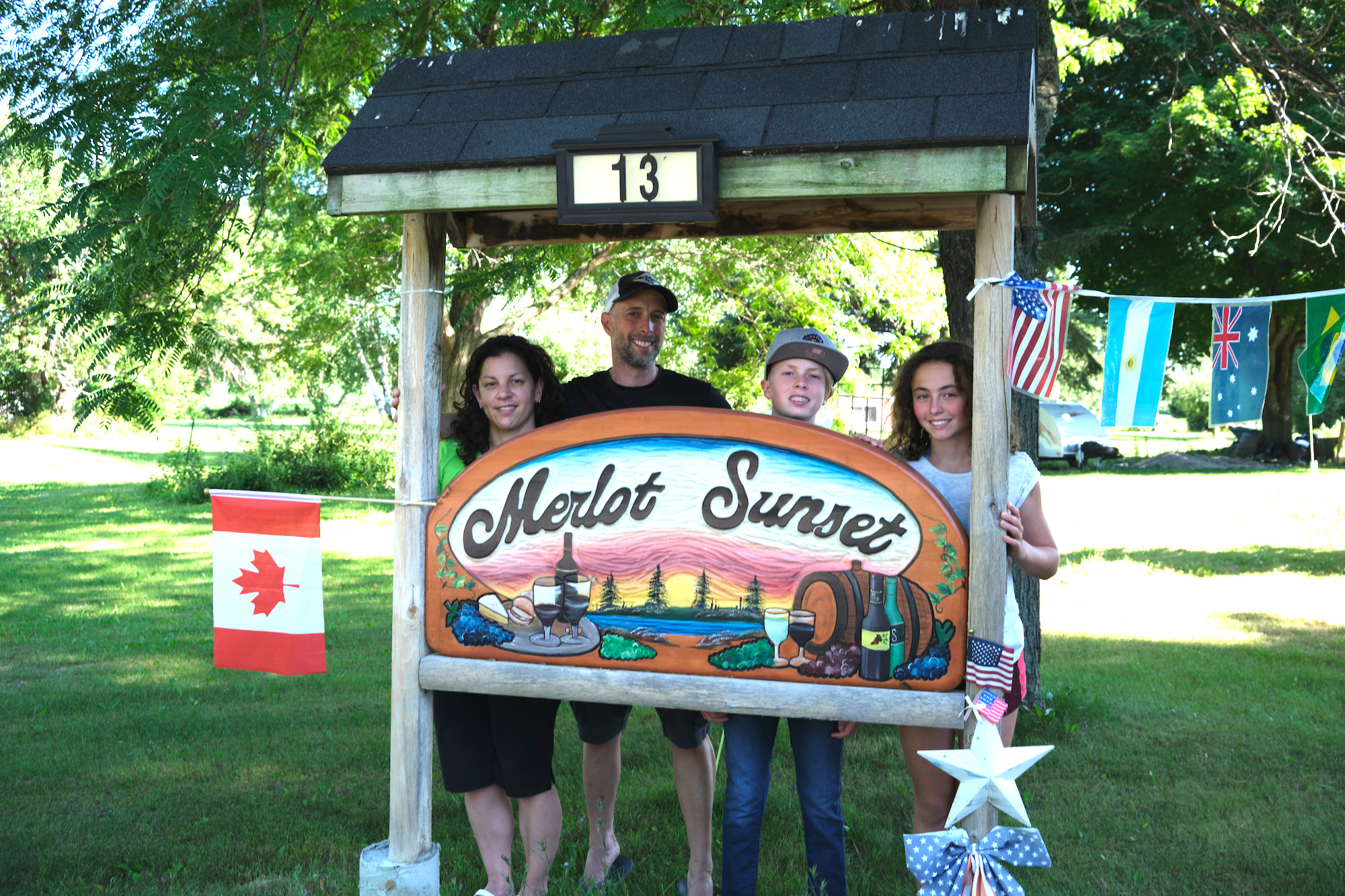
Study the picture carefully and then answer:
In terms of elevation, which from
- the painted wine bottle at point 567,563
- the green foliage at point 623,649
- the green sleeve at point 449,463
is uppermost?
the green sleeve at point 449,463

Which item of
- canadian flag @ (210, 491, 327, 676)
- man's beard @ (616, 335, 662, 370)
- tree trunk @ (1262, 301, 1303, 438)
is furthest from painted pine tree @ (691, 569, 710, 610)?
tree trunk @ (1262, 301, 1303, 438)

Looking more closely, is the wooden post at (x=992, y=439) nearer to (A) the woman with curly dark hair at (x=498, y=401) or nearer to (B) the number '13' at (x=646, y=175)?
(B) the number '13' at (x=646, y=175)

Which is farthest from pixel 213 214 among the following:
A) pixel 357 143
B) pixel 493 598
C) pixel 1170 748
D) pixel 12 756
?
pixel 1170 748

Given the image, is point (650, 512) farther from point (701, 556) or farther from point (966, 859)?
point (966, 859)

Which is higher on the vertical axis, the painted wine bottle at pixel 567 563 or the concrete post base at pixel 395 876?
the painted wine bottle at pixel 567 563

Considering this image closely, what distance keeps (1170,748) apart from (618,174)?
13.8 feet

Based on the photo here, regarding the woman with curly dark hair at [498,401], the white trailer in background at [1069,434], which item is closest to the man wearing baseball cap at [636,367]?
the woman with curly dark hair at [498,401]

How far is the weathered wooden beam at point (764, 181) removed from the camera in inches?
107

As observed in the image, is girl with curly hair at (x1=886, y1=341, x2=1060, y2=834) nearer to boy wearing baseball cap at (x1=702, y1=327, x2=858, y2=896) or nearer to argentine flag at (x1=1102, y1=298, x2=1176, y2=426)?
boy wearing baseball cap at (x1=702, y1=327, x2=858, y2=896)

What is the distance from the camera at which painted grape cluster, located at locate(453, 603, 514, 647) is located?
3262 mm

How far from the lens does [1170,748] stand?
16.6 ft

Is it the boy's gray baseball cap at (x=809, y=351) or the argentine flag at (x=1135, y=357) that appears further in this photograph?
the boy's gray baseball cap at (x=809, y=351)

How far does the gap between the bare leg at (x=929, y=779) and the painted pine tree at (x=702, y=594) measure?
800 mm

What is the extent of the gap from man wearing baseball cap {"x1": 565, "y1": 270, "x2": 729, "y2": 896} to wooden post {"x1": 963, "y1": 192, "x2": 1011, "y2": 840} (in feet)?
3.82
